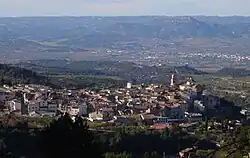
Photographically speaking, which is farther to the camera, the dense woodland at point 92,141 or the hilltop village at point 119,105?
the hilltop village at point 119,105

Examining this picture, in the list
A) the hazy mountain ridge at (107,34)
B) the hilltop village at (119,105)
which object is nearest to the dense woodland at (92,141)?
the hilltop village at (119,105)

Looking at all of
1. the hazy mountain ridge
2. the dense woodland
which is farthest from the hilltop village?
the hazy mountain ridge

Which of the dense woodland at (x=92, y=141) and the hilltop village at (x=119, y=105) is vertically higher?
the dense woodland at (x=92, y=141)

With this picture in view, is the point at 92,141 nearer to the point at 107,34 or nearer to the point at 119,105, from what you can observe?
the point at 119,105

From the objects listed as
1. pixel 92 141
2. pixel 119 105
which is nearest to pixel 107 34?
pixel 119 105

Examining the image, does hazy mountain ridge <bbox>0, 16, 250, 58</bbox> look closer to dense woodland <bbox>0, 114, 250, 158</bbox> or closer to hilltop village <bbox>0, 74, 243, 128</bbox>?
hilltop village <bbox>0, 74, 243, 128</bbox>

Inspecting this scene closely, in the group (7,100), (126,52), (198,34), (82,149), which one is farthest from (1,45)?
(82,149)

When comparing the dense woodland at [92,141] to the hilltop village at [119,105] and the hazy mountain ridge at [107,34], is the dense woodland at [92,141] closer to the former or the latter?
the hilltop village at [119,105]

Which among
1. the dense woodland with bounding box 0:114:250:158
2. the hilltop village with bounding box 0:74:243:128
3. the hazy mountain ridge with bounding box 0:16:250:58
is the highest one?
the dense woodland with bounding box 0:114:250:158
